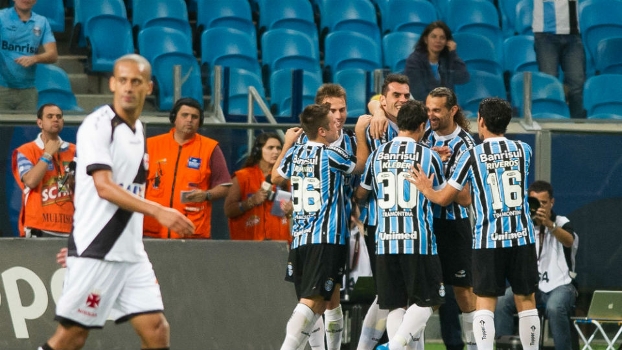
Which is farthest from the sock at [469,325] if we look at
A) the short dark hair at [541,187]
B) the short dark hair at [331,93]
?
the short dark hair at [331,93]

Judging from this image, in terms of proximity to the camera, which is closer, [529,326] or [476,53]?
[529,326]

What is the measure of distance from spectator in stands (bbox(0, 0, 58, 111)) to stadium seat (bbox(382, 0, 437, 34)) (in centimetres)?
527

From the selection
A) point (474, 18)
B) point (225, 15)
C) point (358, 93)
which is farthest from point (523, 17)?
point (358, 93)

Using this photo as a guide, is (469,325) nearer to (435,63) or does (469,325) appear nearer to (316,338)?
(316,338)

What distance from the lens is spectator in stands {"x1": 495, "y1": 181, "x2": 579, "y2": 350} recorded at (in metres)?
9.73

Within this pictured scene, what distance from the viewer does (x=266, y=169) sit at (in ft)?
32.5

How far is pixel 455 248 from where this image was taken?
28.0 feet

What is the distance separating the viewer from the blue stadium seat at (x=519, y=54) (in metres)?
13.1

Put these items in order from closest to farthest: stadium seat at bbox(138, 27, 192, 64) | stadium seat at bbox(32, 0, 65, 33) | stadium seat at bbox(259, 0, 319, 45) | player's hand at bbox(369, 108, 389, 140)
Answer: player's hand at bbox(369, 108, 389, 140)
stadium seat at bbox(138, 27, 192, 64)
stadium seat at bbox(32, 0, 65, 33)
stadium seat at bbox(259, 0, 319, 45)

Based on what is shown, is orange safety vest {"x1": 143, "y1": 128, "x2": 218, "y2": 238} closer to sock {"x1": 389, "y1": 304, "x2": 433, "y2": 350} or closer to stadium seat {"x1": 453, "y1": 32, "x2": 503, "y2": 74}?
sock {"x1": 389, "y1": 304, "x2": 433, "y2": 350}

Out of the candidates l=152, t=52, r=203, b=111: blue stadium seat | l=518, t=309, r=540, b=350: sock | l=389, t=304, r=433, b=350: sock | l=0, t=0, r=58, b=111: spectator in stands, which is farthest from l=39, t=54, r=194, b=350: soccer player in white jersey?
l=0, t=0, r=58, b=111: spectator in stands

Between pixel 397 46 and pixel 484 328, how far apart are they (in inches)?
249

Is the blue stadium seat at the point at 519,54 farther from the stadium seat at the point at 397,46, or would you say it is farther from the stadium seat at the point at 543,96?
the stadium seat at the point at 543,96

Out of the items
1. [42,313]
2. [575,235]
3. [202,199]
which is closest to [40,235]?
Result: [42,313]
